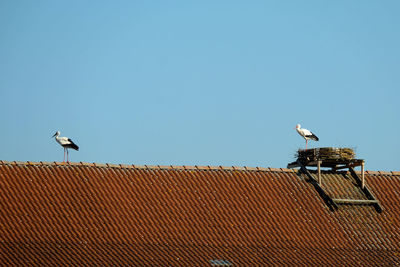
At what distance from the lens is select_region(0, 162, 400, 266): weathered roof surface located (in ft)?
109

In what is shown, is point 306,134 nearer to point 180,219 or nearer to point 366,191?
point 366,191

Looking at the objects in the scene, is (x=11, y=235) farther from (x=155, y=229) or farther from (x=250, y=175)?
(x=250, y=175)

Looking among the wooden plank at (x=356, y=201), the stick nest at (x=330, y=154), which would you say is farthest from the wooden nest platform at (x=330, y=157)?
the wooden plank at (x=356, y=201)

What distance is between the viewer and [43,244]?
3275cm

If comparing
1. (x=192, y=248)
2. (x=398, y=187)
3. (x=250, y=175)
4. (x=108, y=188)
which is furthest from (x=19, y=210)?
(x=398, y=187)

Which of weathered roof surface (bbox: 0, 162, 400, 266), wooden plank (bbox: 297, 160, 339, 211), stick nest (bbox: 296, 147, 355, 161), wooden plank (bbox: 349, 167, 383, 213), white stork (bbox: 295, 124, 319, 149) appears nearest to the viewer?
weathered roof surface (bbox: 0, 162, 400, 266)

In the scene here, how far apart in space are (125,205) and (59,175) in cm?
304

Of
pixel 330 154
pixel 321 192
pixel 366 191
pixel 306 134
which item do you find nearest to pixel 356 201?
pixel 366 191

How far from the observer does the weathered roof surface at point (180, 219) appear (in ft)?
109

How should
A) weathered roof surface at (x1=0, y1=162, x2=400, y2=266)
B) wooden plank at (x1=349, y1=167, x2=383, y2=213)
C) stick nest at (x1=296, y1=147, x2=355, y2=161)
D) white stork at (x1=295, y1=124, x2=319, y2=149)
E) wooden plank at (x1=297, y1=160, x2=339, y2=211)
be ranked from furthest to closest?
1. white stork at (x1=295, y1=124, x2=319, y2=149)
2. stick nest at (x1=296, y1=147, x2=355, y2=161)
3. wooden plank at (x1=349, y1=167, x2=383, y2=213)
4. wooden plank at (x1=297, y1=160, x2=339, y2=211)
5. weathered roof surface at (x1=0, y1=162, x2=400, y2=266)

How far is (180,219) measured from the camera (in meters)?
35.2

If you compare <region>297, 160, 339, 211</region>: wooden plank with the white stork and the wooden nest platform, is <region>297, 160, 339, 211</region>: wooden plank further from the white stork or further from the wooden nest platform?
the white stork

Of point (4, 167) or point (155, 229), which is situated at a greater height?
point (4, 167)

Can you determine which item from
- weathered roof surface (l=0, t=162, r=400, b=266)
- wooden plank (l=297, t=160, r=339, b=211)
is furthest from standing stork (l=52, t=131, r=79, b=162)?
wooden plank (l=297, t=160, r=339, b=211)
